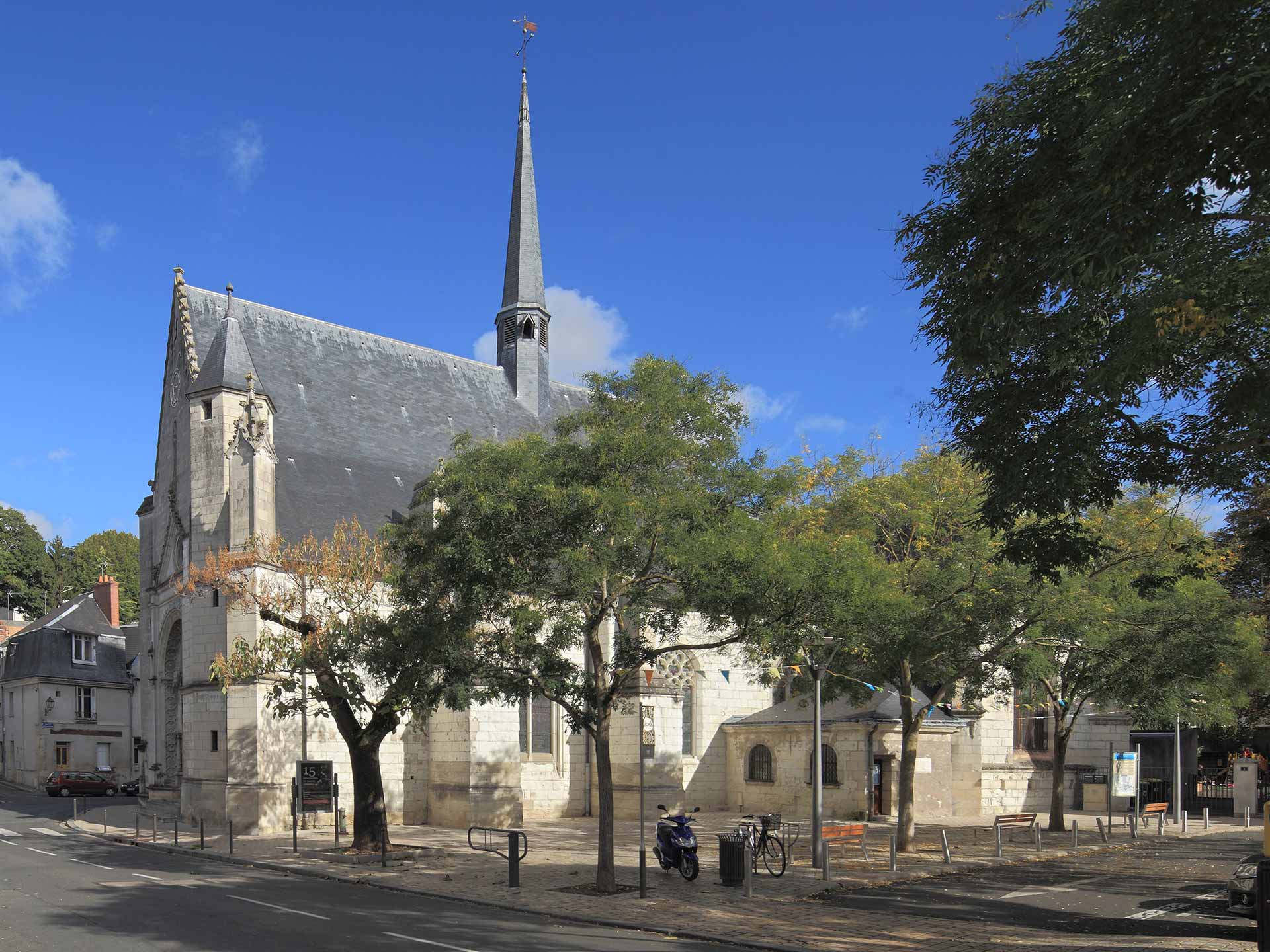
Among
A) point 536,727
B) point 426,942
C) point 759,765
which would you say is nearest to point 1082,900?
point 426,942

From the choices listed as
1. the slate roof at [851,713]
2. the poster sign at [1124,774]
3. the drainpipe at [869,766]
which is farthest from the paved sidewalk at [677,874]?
the slate roof at [851,713]

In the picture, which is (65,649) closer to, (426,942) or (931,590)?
(931,590)

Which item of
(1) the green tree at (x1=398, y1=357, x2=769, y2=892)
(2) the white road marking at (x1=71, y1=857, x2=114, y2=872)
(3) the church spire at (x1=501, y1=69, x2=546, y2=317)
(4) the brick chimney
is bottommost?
(2) the white road marking at (x1=71, y1=857, x2=114, y2=872)

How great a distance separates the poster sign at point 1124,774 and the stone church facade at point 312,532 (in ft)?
35.9

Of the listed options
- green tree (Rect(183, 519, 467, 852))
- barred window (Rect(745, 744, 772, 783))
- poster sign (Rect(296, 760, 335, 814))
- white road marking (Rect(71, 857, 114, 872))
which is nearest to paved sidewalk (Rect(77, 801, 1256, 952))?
poster sign (Rect(296, 760, 335, 814))

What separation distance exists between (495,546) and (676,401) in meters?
3.93

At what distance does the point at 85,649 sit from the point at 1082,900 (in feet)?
166

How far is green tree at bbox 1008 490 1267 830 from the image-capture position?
2320 cm

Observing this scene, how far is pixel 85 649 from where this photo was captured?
54250 millimetres

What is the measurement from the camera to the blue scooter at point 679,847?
19.3 meters

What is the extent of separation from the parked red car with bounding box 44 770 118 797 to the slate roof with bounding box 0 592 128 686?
8744mm

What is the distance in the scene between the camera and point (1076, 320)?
10094 mm

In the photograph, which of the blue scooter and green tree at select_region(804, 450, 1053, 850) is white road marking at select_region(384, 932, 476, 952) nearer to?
the blue scooter

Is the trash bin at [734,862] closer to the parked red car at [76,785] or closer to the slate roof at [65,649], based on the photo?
the parked red car at [76,785]
